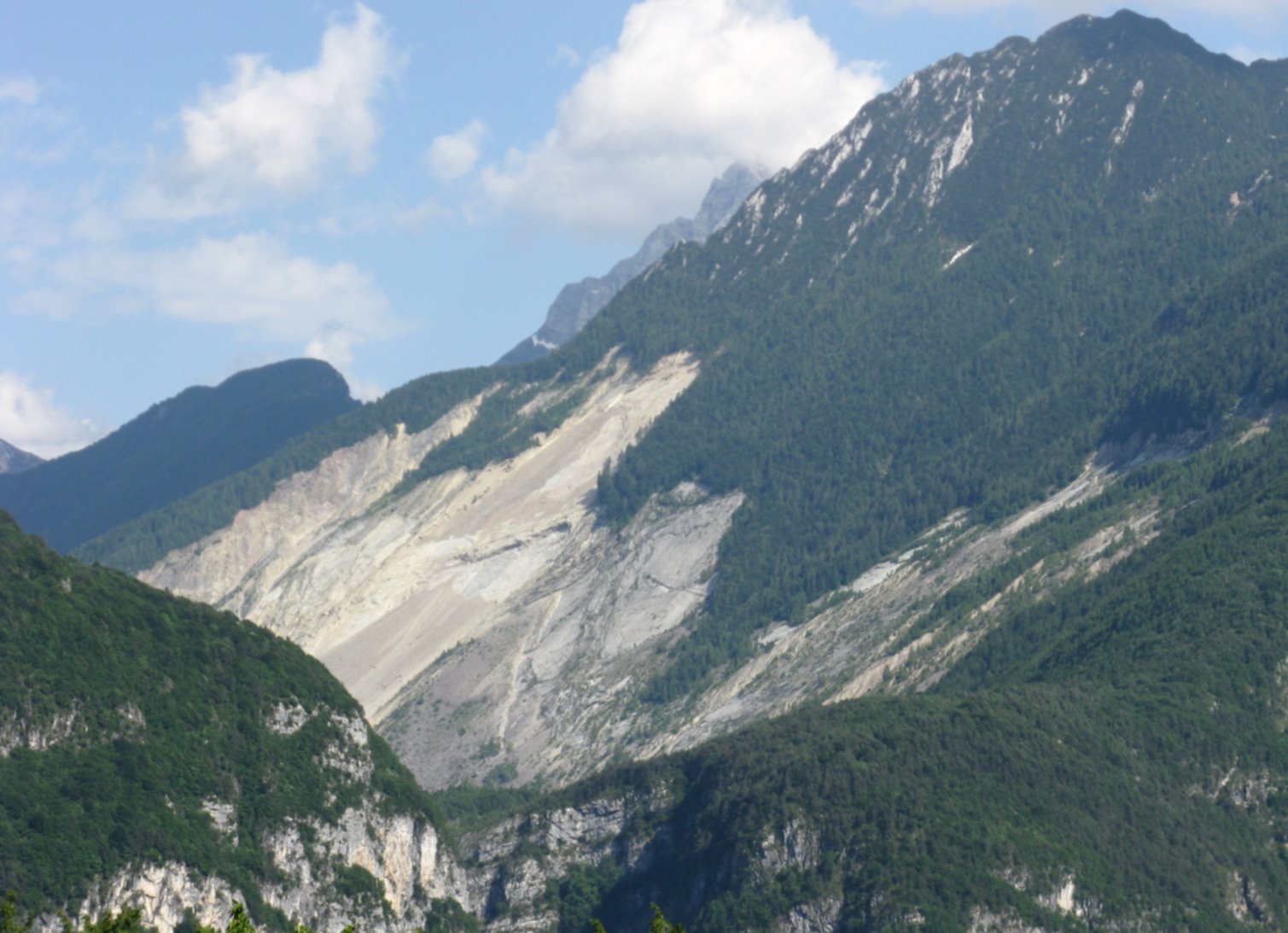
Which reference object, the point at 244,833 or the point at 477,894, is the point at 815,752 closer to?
the point at 477,894

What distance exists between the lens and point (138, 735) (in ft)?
541

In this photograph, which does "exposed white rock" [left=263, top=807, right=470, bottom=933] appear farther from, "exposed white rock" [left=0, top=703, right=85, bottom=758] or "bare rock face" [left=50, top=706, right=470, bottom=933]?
"exposed white rock" [left=0, top=703, right=85, bottom=758]

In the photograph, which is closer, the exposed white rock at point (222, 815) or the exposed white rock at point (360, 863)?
the exposed white rock at point (222, 815)

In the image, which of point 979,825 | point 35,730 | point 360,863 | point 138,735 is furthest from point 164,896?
point 979,825

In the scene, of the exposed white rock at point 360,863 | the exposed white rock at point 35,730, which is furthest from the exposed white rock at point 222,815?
the exposed white rock at point 35,730

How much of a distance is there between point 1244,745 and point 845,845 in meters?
42.7

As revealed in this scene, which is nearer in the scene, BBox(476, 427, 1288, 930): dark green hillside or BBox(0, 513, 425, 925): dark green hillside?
BBox(0, 513, 425, 925): dark green hillside

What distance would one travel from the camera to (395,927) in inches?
6954

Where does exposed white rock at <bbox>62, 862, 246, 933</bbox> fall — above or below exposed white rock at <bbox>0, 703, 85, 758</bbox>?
below

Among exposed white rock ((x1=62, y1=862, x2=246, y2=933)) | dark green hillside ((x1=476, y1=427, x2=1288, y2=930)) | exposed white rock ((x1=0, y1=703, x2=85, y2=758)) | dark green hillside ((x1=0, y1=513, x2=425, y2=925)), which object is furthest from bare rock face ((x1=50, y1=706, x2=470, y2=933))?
dark green hillside ((x1=476, y1=427, x2=1288, y2=930))

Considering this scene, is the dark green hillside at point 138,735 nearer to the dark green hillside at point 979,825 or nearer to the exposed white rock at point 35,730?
the exposed white rock at point 35,730

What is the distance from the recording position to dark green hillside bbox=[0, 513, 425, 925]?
151375mm


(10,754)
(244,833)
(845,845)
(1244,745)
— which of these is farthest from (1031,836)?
(10,754)

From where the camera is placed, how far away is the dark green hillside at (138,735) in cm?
15138
